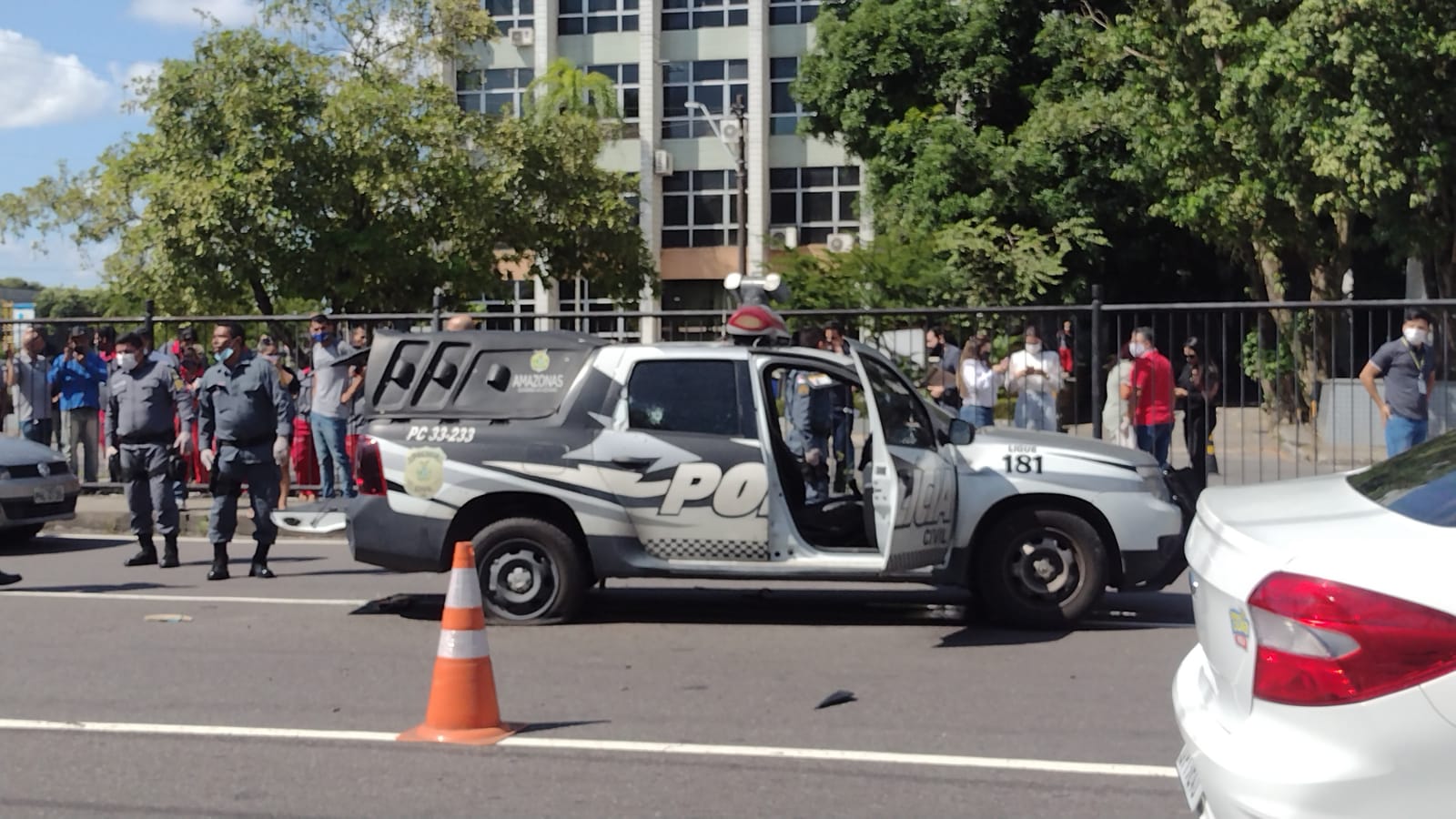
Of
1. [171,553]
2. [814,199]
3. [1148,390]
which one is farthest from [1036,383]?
[814,199]

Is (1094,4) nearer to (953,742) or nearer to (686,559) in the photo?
(686,559)

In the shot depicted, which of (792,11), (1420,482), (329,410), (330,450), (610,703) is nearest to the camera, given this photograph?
(1420,482)

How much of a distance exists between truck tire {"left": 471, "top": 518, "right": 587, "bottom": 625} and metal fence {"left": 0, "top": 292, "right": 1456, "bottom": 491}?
406 centimetres

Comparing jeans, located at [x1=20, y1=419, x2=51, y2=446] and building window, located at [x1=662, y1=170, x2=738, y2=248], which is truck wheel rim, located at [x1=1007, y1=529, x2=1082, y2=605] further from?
building window, located at [x1=662, y1=170, x2=738, y2=248]

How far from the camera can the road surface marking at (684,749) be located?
6066mm

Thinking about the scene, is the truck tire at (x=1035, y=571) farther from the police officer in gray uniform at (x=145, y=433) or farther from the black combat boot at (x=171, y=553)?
the black combat boot at (x=171, y=553)

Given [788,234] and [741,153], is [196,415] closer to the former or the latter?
[741,153]

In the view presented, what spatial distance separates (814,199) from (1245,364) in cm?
3464

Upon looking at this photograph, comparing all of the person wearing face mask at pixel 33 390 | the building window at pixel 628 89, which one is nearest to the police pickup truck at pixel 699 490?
the person wearing face mask at pixel 33 390

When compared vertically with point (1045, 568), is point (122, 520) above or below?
below

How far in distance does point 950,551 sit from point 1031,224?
70.8 feet

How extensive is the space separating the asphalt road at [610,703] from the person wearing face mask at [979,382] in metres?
3.41

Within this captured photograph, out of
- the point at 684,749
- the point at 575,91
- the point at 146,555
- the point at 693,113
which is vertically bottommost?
the point at 684,749

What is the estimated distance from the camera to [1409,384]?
1280 cm
